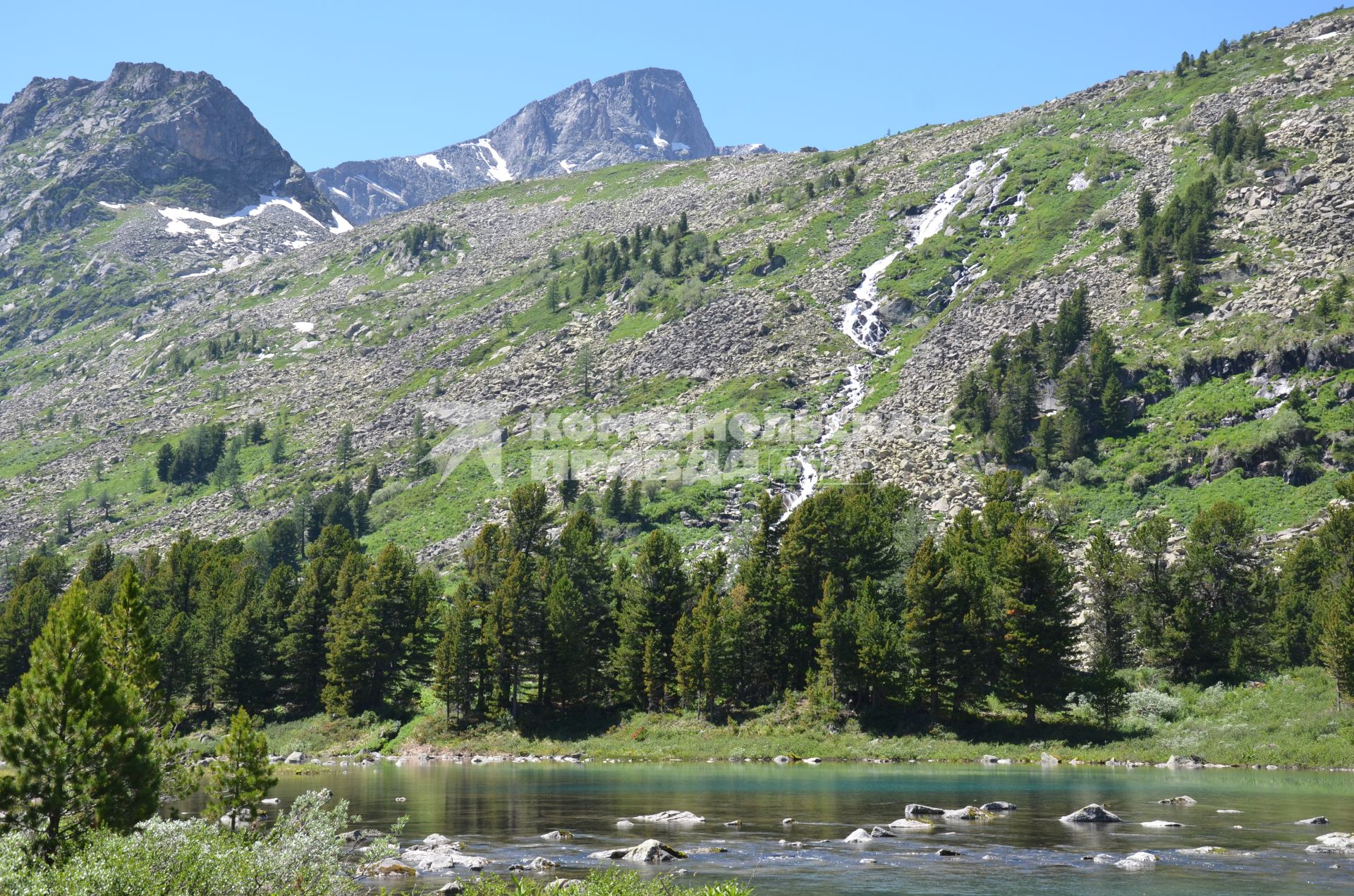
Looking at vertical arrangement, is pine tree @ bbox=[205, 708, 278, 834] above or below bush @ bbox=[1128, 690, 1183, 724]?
above

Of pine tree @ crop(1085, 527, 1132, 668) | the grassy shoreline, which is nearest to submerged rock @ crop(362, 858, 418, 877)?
the grassy shoreline

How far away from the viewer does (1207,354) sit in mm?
126500

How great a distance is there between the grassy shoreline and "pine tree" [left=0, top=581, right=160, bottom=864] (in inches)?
1837

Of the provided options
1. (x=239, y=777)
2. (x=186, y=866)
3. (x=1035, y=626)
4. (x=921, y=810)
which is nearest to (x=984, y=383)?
(x=1035, y=626)

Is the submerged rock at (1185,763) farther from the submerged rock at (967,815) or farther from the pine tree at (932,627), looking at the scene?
the submerged rock at (967,815)

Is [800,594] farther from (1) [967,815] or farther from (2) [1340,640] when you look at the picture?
(1) [967,815]

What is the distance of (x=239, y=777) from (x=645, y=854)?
14094 millimetres

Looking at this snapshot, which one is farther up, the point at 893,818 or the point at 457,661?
the point at 457,661

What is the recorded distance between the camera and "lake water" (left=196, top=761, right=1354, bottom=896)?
30.1 m

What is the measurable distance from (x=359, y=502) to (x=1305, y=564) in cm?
12735

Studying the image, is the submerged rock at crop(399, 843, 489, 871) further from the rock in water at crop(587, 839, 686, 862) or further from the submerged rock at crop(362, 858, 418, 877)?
the rock in water at crop(587, 839, 686, 862)

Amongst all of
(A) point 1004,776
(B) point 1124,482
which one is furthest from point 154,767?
(B) point 1124,482

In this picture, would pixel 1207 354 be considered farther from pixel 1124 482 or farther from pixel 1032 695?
pixel 1032 695

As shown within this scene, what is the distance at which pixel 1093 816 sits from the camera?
40.5 meters
